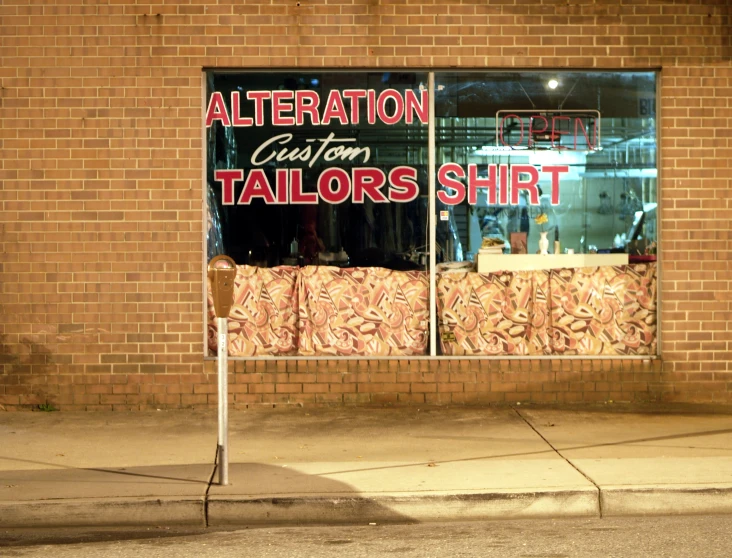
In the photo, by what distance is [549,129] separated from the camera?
1066 cm

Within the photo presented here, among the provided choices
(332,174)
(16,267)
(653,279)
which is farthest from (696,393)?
(16,267)

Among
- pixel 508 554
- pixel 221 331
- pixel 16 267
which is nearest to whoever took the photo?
pixel 508 554

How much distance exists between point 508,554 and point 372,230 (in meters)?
5.14

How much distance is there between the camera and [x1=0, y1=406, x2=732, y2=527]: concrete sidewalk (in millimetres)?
6887

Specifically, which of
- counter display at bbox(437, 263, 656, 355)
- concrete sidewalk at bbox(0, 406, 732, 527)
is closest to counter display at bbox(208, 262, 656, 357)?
counter display at bbox(437, 263, 656, 355)

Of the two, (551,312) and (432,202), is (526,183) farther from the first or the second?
(551,312)

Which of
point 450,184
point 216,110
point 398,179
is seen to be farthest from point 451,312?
point 216,110

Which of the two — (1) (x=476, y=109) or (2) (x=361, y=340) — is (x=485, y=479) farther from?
(1) (x=476, y=109)

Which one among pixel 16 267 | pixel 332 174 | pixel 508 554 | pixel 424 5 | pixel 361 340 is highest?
pixel 424 5

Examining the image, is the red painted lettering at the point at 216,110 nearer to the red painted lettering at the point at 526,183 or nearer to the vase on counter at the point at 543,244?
the red painted lettering at the point at 526,183

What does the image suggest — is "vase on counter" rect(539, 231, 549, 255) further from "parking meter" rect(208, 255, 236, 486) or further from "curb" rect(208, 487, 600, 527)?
"parking meter" rect(208, 255, 236, 486)

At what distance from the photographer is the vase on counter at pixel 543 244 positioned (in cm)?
1067

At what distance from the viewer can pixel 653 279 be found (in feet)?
35.1

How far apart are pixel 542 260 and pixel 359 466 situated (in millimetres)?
3747
